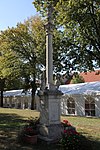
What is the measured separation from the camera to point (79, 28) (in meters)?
20.5

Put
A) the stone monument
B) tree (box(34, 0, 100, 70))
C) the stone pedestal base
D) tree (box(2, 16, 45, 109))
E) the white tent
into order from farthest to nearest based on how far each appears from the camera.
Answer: tree (box(2, 16, 45, 109)), the white tent, tree (box(34, 0, 100, 70)), the stone monument, the stone pedestal base

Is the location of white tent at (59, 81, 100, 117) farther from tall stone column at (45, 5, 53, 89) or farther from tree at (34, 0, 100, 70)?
tall stone column at (45, 5, 53, 89)

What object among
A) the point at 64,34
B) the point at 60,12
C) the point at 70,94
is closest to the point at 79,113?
the point at 70,94

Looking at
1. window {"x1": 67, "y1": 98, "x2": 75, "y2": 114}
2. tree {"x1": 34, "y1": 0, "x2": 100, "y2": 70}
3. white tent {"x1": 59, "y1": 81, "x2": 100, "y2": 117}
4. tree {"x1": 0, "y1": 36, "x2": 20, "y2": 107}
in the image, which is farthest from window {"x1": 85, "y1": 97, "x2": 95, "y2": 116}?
tree {"x1": 0, "y1": 36, "x2": 20, "y2": 107}

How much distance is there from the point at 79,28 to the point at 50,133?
12369 mm

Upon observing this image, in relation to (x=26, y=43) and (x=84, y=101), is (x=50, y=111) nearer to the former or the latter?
(x=84, y=101)

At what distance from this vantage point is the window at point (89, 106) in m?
25.2

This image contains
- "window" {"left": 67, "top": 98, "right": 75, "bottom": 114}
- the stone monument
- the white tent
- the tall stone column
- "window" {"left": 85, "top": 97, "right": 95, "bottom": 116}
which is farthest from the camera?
"window" {"left": 67, "top": 98, "right": 75, "bottom": 114}

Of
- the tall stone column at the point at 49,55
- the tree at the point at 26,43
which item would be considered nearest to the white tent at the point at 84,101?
the tree at the point at 26,43

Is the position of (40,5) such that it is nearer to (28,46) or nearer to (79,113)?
(79,113)

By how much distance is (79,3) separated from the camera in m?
16.8

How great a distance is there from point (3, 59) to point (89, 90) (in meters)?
16.1

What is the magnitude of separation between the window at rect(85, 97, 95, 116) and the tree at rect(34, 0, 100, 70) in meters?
3.85

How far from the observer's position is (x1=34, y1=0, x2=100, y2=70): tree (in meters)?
17.3
